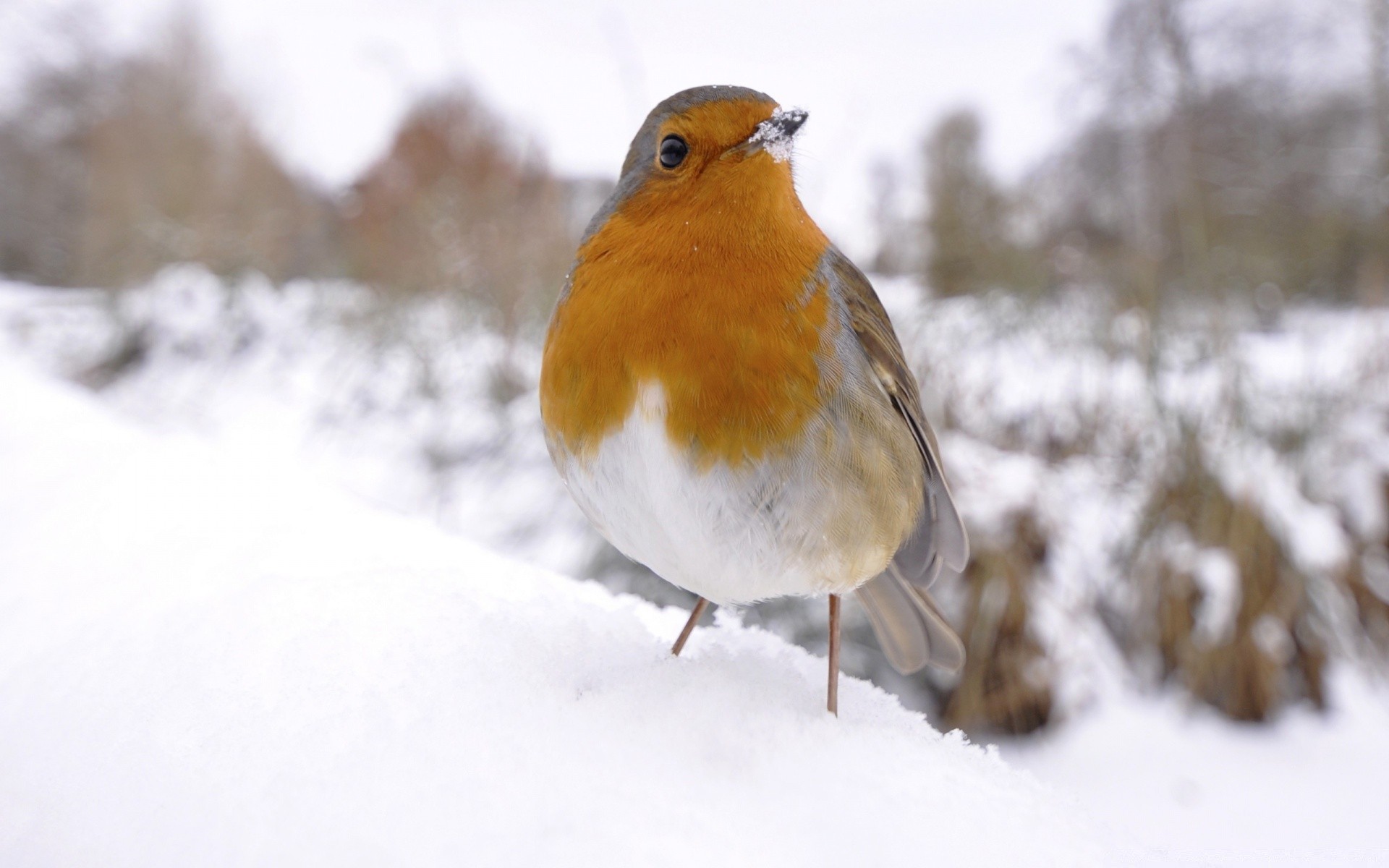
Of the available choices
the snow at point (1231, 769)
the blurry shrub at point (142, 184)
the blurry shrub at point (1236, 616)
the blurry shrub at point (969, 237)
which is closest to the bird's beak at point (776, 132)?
the snow at point (1231, 769)

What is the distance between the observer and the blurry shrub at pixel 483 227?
388 centimetres

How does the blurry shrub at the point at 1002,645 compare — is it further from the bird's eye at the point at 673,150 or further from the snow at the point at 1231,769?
the bird's eye at the point at 673,150

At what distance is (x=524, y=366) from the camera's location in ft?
12.5

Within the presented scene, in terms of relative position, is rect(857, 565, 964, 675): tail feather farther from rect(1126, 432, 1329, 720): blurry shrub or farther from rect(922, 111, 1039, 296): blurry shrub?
rect(922, 111, 1039, 296): blurry shrub

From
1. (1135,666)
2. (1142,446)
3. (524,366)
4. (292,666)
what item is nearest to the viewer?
(292,666)

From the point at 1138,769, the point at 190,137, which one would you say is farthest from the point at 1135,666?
the point at 190,137

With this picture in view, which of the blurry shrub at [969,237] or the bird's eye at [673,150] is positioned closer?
the bird's eye at [673,150]

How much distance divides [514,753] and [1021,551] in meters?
2.04

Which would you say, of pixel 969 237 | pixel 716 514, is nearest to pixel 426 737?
pixel 716 514

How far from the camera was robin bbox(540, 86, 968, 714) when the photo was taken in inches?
29.0

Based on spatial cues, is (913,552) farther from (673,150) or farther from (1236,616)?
(1236,616)

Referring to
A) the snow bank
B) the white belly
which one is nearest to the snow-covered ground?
the snow bank

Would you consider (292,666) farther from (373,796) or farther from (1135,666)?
(1135,666)

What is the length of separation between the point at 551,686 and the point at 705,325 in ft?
1.28
